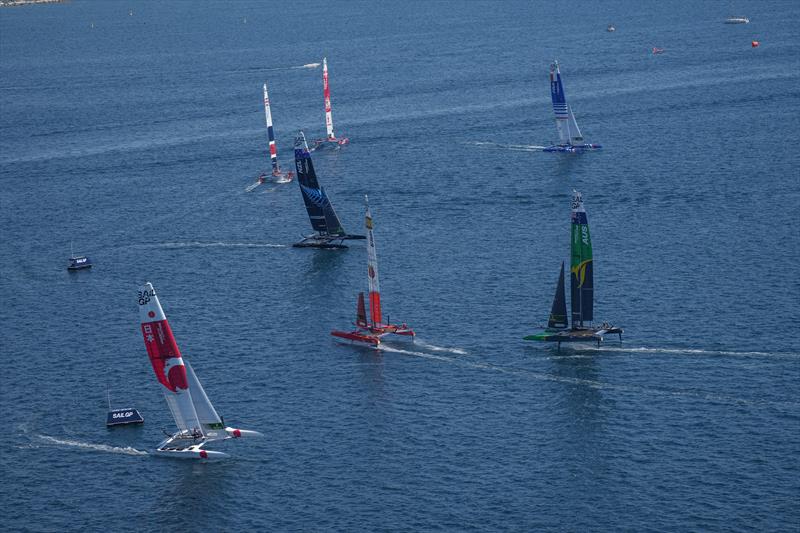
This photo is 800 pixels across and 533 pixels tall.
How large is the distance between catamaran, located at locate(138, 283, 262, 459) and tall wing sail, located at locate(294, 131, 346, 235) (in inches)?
2397

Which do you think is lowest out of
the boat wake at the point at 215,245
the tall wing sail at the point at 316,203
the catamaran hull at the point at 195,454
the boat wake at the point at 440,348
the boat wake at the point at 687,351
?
the catamaran hull at the point at 195,454

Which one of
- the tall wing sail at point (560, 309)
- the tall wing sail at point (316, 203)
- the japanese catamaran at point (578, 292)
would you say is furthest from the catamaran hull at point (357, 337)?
the tall wing sail at point (316, 203)

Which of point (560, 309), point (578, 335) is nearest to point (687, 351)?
point (578, 335)

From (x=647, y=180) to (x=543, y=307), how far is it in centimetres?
6183

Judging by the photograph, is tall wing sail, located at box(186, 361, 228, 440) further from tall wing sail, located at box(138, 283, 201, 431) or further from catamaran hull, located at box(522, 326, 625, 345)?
catamaran hull, located at box(522, 326, 625, 345)

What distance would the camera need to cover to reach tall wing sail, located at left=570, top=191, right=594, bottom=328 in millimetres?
124688

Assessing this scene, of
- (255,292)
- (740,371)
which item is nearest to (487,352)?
(740,371)

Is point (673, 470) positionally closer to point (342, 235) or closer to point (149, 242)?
point (342, 235)

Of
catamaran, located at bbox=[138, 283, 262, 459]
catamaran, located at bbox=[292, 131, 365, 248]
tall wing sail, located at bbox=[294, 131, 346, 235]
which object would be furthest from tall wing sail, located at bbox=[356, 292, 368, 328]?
tall wing sail, located at bbox=[294, 131, 346, 235]

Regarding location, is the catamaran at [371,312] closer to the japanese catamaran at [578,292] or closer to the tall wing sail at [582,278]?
the japanese catamaran at [578,292]

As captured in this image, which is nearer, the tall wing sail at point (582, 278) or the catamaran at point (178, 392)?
the catamaran at point (178, 392)

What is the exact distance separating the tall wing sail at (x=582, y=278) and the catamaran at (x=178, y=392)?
37.4 m

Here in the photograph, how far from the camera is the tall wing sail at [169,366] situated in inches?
4131

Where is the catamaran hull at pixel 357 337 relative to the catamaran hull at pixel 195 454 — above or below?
above
